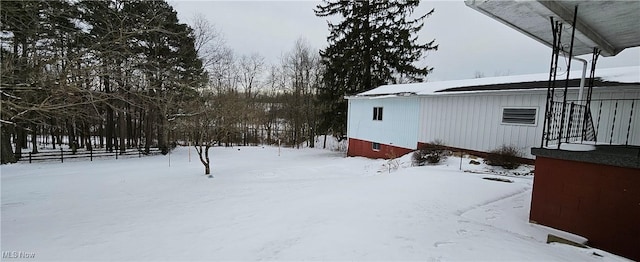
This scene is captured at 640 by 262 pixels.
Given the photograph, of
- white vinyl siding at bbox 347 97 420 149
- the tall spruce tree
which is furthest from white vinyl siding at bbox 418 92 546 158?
the tall spruce tree

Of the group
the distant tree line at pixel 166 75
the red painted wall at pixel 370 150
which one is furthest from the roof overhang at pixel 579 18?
the red painted wall at pixel 370 150

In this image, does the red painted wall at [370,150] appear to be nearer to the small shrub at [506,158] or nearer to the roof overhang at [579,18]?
the small shrub at [506,158]

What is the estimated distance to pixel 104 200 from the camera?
7.75 meters

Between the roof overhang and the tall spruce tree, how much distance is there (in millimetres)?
16957

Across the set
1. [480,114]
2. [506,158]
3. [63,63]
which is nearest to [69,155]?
[63,63]

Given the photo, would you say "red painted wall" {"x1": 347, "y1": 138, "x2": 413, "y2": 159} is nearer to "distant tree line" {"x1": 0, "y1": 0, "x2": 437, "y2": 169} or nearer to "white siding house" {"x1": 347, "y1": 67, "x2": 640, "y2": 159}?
"white siding house" {"x1": 347, "y1": 67, "x2": 640, "y2": 159}

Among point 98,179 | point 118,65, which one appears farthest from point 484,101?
point 98,179

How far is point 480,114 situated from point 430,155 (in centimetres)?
240

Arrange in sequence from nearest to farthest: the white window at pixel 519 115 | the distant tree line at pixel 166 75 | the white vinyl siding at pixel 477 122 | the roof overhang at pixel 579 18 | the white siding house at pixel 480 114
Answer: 1. the roof overhang at pixel 579 18
2. the distant tree line at pixel 166 75
3. the white siding house at pixel 480 114
4. the white window at pixel 519 115
5. the white vinyl siding at pixel 477 122

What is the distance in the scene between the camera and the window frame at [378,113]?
51.5 ft

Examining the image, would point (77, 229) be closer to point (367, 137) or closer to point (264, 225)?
point (264, 225)

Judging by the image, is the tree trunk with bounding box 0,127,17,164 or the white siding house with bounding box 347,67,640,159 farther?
the tree trunk with bounding box 0,127,17,164

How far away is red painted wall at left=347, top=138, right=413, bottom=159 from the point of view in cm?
1456

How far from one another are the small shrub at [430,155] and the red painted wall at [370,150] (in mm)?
2322
